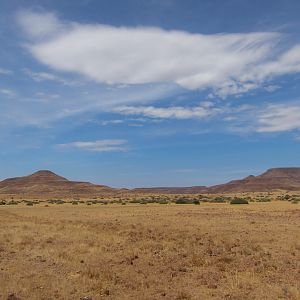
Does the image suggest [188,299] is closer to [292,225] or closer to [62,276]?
[62,276]

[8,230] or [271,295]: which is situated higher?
[8,230]

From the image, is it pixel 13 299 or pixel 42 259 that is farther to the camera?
pixel 42 259

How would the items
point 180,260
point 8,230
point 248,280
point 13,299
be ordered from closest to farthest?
point 13,299 → point 248,280 → point 180,260 → point 8,230

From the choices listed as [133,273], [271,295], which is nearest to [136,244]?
[133,273]

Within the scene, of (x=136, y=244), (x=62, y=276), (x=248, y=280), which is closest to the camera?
(x=248, y=280)

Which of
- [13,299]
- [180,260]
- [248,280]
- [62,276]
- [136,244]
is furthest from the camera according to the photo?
[136,244]

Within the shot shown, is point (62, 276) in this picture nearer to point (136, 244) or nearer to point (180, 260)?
point (180, 260)

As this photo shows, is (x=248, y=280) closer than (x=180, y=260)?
Yes

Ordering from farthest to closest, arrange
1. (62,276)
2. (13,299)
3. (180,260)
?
(180,260) < (62,276) < (13,299)

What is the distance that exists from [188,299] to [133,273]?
11.1 feet

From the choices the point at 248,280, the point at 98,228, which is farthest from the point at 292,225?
the point at 248,280

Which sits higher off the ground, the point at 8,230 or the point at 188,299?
the point at 8,230

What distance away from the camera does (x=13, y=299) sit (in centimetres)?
1127

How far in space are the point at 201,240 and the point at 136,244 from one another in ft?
10.0
